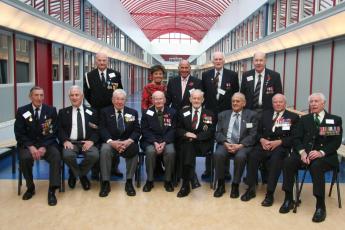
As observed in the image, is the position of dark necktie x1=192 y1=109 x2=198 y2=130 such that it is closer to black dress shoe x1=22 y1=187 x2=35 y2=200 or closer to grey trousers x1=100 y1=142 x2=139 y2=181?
grey trousers x1=100 y1=142 x2=139 y2=181

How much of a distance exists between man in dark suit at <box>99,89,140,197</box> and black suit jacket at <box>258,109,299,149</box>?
168 centimetres

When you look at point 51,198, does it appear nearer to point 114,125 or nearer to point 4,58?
point 114,125

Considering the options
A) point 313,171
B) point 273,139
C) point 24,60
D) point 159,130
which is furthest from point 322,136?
point 24,60

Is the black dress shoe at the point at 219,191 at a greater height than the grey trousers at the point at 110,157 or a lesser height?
lesser

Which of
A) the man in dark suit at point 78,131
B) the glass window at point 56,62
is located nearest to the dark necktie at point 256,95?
the man in dark suit at point 78,131

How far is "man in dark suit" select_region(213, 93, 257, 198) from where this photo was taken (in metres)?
5.17

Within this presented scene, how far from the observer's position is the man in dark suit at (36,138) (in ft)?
16.3

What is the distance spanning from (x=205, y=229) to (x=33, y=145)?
8.02 ft

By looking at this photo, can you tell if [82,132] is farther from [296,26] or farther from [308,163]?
[296,26]

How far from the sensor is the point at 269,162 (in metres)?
5.01

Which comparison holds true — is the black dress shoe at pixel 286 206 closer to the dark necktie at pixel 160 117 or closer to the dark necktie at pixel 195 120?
the dark necktie at pixel 195 120

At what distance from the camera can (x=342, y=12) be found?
6.96 metres

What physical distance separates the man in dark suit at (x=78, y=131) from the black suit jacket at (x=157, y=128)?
0.66 m

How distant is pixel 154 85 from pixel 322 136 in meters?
2.46
